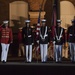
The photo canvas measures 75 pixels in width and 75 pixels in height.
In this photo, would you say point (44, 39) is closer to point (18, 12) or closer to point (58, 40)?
point (58, 40)

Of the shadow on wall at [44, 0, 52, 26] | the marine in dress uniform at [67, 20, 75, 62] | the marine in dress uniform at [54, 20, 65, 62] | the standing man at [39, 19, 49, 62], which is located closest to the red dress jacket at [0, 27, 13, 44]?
the standing man at [39, 19, 49, 62]

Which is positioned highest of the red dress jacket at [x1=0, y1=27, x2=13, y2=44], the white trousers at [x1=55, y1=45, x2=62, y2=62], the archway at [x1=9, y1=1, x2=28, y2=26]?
the archway at [x1=9, y1=1, x2=28, y2=26]

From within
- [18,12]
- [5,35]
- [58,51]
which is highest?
[18,12]

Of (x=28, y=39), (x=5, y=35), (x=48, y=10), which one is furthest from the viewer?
(x=48, y=10)

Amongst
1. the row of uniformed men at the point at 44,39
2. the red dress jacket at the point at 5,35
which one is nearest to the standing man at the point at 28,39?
the row of uniformed men at the point at 44,39

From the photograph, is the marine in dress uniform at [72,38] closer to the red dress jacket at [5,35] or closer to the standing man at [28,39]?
the standing man at [28,39]

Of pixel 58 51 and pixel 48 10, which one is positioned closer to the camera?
pixel 58 51

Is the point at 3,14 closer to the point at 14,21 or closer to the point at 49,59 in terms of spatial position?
the point at 14,21

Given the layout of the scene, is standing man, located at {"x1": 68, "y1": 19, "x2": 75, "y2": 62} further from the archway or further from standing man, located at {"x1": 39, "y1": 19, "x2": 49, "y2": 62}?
the archway

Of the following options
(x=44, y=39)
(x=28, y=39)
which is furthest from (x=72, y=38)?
(x=28, y=39)
